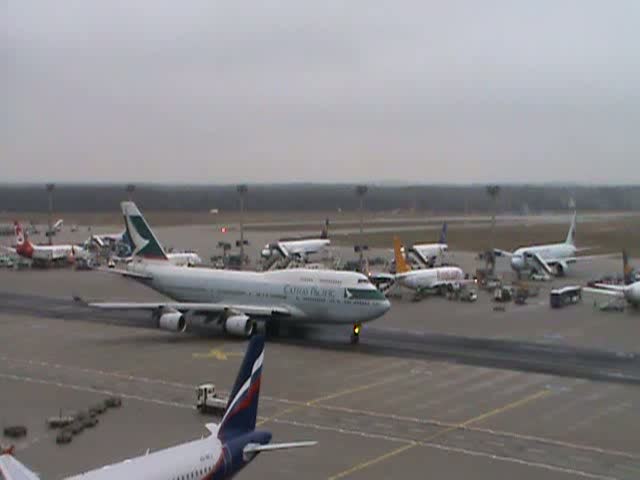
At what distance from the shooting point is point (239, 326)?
53.5 m

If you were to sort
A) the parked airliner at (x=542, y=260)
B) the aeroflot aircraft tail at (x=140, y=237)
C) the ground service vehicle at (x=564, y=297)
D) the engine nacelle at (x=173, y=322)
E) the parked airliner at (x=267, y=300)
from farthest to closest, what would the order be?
the parked airliner at (x=542, y=260) → the ground service vehicle at (x=564, y=297) → the aeroflot aircraft tail at (x=140, y=237) → the engine nacelle at (x=173, y=322) → the parked airliner at (x=267, y=300)

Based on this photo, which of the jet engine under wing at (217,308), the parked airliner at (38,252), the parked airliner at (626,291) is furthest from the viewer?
the parked airliner at (38,252)

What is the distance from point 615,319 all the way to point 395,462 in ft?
127

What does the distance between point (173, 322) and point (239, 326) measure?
458 cm

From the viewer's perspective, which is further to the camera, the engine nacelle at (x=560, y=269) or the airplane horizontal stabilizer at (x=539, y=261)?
the engine nacelle at (x=560, y=269)

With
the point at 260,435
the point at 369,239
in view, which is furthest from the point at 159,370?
the point at 369,239

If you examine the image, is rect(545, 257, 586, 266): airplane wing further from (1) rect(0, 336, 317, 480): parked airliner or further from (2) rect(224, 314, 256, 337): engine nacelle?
(1) rect(0, 336, 317, 480): parked airliner

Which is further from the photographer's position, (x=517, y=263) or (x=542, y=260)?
(x=517, y=263)

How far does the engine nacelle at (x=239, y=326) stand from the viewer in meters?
53.5

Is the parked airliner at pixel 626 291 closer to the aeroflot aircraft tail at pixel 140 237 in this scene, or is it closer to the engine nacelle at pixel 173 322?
the engine nacelle at pixel 173 322

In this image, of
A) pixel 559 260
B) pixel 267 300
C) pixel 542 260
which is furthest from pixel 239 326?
pixel 559 260

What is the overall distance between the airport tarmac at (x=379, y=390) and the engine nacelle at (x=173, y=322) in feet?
3.00

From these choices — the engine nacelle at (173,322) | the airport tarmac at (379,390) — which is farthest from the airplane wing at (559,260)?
the engine nacelle at (173,322)

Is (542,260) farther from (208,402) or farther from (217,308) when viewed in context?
(208,402)
